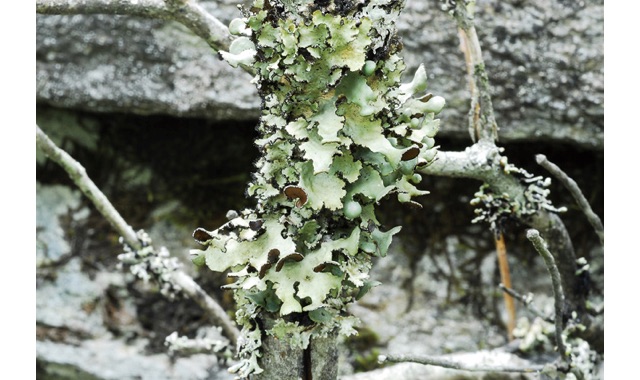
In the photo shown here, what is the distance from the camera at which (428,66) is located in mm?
1253

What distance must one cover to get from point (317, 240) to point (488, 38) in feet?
2.70

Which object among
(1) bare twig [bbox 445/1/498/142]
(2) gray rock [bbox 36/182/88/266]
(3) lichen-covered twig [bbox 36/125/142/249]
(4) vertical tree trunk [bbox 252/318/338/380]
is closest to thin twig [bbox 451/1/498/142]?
(1) bare twig [bbox 445/1/498/142]

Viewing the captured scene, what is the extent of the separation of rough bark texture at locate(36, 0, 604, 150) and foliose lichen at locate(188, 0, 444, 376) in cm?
70

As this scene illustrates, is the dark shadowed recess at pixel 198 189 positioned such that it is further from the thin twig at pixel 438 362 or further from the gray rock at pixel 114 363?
the thin twig at pixel 438 362

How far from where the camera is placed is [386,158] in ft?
1.77

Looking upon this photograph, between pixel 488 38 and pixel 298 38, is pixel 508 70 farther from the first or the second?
pixel 298 38

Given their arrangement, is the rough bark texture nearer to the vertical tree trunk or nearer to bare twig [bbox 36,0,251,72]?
bare twig [bbox 36,0,251,72]

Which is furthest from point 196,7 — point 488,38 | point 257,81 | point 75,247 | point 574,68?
point 75,247

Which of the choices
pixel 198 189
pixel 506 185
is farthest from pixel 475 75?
pixel 198 189

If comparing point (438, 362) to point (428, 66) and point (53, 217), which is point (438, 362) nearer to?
point (428, 66)

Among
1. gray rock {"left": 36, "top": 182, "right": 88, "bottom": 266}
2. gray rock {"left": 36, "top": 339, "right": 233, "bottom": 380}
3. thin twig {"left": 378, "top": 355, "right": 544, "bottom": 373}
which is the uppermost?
gray rock {"left": 36, "top": 182, "right": 88, "bottom": 266}

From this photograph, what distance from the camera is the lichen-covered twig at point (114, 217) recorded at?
3.31 ft

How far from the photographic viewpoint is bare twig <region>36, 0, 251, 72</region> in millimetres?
832

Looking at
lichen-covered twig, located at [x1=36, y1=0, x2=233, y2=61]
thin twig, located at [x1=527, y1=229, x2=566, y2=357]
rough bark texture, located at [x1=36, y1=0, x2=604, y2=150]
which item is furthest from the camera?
rough bark texture, located at [x1=36, y1=0, x2=604, y2=150]
